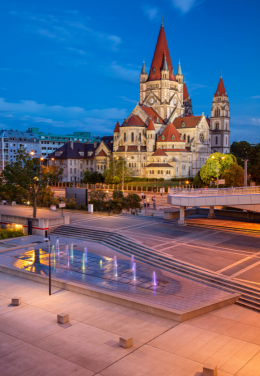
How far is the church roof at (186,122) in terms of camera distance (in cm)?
10396

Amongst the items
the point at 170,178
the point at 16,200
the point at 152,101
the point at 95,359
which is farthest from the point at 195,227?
the point at 152,101

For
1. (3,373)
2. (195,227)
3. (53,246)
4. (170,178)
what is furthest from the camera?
(170,178)

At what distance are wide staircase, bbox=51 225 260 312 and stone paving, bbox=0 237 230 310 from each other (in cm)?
59

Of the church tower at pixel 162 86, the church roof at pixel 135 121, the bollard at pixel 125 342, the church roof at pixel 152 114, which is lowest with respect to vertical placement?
the bollard at pixel 125 342

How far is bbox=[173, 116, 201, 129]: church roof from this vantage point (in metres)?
104

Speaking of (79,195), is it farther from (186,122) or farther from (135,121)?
(186,122)

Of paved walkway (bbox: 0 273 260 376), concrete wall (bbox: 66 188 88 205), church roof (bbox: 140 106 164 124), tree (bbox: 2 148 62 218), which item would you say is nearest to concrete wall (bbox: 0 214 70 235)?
tree (bbox: 2 148 62 218)

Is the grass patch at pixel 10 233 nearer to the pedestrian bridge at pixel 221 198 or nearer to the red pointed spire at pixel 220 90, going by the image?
the pedestrian bridge at pixel 221 198

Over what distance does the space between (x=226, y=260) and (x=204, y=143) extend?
3422 inches

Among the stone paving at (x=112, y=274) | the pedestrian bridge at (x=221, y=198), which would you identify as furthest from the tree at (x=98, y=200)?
the stone paving at (x=112, y=274)

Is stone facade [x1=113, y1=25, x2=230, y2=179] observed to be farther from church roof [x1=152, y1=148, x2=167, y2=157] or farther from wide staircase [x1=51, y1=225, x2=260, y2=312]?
wide staircase [x1=51, y1=225, x2=260, y2=312]

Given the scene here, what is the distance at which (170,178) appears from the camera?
93.5 m

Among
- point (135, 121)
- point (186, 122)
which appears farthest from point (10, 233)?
point (186, 122)

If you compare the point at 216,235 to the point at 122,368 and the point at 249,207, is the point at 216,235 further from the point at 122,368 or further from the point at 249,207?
the point at 122,368
